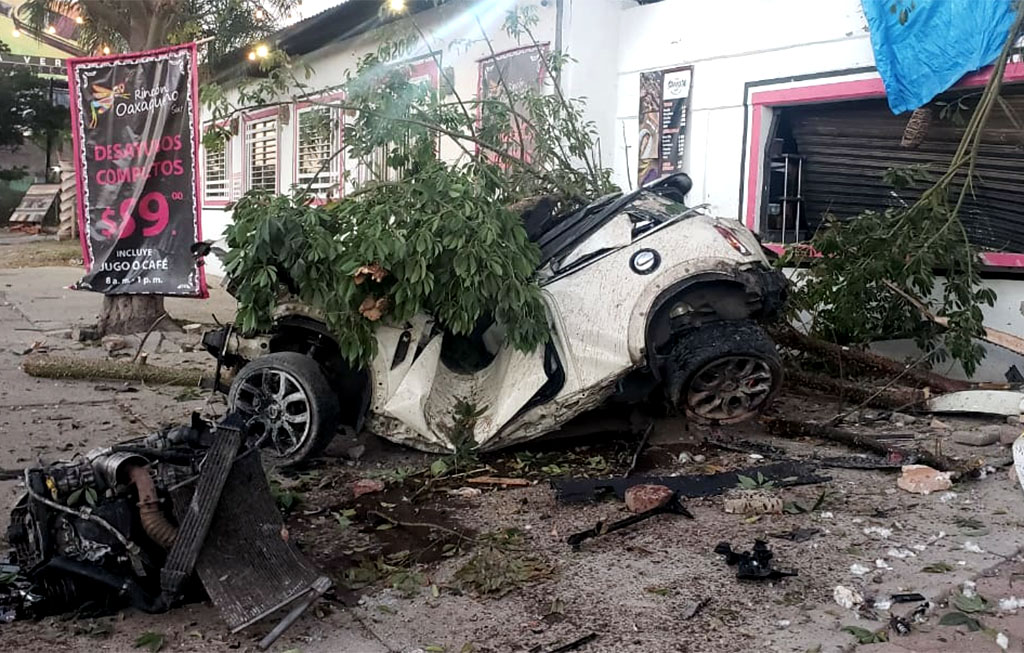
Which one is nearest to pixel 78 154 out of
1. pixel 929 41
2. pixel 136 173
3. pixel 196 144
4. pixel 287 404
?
pixel 136 173

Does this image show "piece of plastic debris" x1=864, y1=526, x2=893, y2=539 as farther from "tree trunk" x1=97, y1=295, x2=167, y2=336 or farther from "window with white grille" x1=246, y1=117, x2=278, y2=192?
"window with white grille" x1=246, y1=117, x2=278, y2=192

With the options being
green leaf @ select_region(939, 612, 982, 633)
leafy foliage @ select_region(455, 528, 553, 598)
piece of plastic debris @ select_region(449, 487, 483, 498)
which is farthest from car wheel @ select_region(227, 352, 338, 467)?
green leaf @ select_region(939, 612, 982, 633)

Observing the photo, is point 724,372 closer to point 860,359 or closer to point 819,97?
point 860,359

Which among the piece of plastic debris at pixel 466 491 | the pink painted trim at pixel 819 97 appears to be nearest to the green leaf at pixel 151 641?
the piece of plastic debris at pixel 466 491

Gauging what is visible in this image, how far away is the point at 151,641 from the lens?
306 cm

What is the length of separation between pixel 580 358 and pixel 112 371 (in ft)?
15.0

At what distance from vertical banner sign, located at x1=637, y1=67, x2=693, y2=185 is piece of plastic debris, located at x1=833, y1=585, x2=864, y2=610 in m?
6.02

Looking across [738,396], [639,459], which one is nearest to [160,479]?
[639,459]

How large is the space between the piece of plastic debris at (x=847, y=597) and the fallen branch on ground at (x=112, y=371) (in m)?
5.33

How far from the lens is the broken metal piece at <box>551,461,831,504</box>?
4.30 metres

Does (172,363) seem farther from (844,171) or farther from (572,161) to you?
(844,171)

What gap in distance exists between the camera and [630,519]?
3992mm

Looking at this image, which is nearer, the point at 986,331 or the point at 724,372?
the point at 724,372

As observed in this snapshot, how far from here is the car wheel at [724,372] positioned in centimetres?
479
